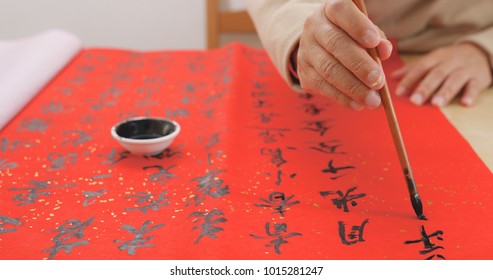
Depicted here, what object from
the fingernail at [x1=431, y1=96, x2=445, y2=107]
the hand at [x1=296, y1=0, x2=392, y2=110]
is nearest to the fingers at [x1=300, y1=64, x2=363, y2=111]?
the hand at [x1=296, y1=0, x2=392, y2=110]

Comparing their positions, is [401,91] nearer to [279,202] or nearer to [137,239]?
[279,202]

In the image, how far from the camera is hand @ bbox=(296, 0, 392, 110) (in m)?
0.76

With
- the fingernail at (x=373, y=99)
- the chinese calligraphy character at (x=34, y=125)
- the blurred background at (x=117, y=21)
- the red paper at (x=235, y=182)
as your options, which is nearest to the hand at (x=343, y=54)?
the fingernail at (x=373, y=99)

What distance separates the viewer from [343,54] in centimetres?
79

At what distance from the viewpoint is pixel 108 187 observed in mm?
783

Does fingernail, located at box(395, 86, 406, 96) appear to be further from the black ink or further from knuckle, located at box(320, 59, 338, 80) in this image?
knuckle, located at box(320, 59, 338, 80)

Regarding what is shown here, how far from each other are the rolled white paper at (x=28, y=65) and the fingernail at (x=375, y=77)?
0.58 meters

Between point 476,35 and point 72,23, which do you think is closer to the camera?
point 476,35

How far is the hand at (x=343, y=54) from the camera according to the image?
76 centimetres

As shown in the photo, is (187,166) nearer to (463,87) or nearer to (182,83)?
(182,83)
